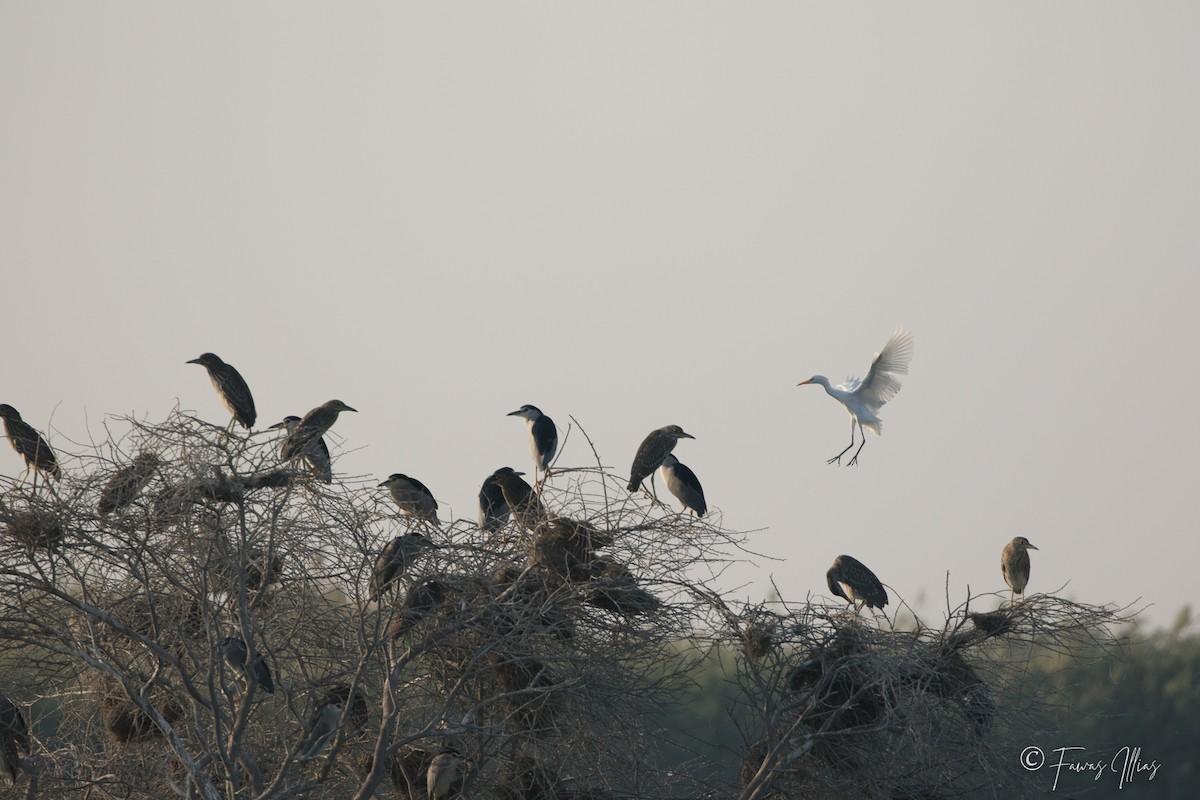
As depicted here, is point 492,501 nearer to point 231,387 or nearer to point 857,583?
point 231,387

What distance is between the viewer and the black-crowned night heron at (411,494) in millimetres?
12680

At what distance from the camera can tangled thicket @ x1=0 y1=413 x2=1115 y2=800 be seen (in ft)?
33.3

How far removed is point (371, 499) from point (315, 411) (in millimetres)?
1727

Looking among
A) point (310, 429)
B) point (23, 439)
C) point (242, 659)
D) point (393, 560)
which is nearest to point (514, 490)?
point (310, 429)

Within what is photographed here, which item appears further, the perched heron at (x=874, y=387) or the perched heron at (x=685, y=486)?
the perched heron at (x=874, y=387)

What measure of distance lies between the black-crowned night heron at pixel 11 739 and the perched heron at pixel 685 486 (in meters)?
6.33

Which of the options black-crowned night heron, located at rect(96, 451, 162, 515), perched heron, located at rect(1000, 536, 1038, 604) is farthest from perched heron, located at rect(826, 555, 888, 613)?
black-crowned night heron, located at rect(96, 451, 162, 515)

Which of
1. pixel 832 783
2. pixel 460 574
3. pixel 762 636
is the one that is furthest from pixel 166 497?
pixel 832 783

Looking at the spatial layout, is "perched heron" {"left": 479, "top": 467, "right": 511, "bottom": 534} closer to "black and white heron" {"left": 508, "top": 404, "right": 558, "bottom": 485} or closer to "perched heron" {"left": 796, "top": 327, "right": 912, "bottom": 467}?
"black and white heron" {"left": 508, "top": 404, "right": 558, "bottom": 485}

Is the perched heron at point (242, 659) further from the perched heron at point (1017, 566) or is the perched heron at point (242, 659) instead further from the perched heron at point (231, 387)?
the perched heron at point (1017, 566)

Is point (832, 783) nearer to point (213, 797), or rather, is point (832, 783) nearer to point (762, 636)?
point (762, 636)

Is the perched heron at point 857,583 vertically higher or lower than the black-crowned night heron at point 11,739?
higher

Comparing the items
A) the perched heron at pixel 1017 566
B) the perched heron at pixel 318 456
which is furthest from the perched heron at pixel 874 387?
the perched heron at pixel 318 456

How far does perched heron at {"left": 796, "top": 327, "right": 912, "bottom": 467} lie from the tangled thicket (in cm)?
672
